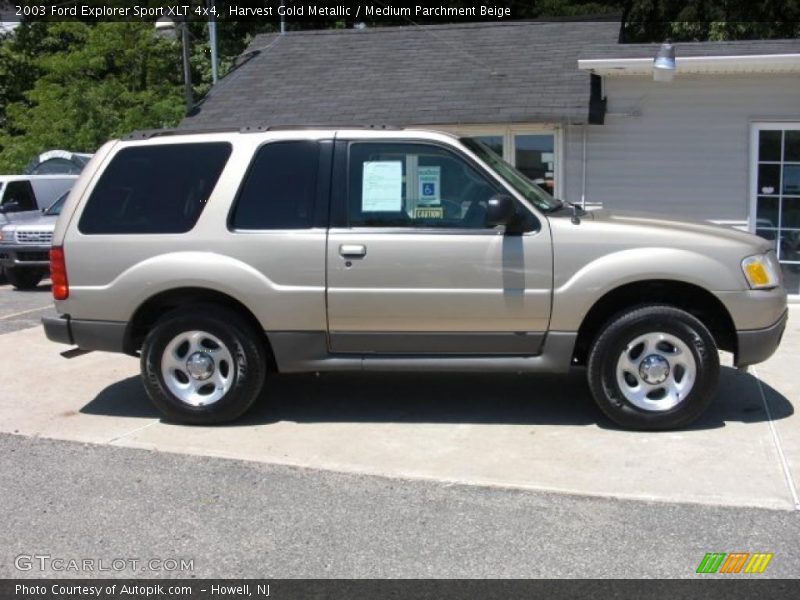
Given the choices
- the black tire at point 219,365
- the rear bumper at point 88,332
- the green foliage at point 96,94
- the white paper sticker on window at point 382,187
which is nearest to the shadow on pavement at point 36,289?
the rear bumper at point 88,332

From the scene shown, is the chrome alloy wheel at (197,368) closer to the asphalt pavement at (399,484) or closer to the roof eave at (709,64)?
the asphalt pavement at (399,484)

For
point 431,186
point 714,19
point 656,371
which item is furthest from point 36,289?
point 714,19

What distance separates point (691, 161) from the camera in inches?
420

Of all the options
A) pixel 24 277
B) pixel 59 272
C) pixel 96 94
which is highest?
pixel 96 94

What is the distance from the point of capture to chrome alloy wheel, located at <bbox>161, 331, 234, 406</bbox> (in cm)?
580

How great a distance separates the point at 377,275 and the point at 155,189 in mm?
1678

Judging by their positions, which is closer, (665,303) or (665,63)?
(665,303)

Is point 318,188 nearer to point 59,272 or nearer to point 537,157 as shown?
point 59,272

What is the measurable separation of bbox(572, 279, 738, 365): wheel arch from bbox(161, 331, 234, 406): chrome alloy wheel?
239cm

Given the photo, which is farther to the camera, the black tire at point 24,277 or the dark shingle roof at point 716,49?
the black tire at point 24,277

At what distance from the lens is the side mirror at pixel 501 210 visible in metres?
5.30

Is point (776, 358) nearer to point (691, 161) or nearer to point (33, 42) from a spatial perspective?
point (691, 161)

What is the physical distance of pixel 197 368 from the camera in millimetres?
5832

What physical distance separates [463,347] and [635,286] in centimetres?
118
